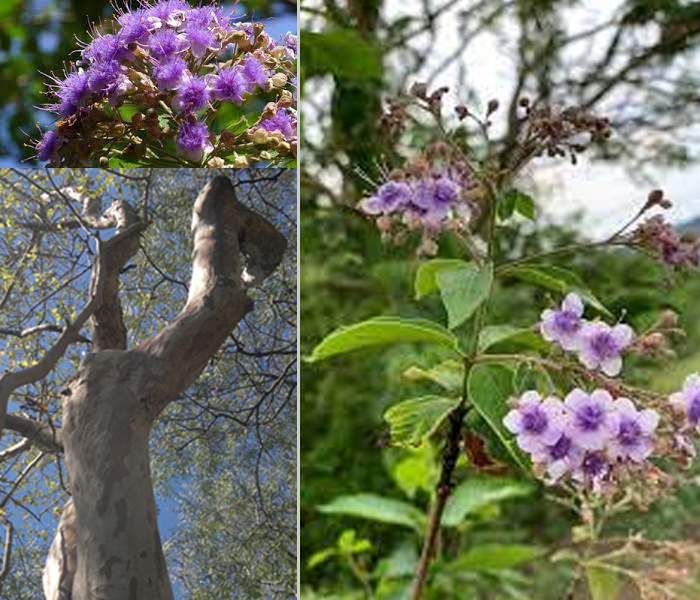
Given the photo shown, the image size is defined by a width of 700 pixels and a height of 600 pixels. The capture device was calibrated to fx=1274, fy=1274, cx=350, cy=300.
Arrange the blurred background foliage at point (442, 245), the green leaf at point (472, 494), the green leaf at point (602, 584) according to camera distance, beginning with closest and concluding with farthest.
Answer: the green leaf at point (602, 584) < the green leaf at point (472, 494) < the blurred background foliage at point (442, 245)

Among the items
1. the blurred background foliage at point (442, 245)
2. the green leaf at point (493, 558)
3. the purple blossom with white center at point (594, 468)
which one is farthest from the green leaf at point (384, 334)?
the blurred background foliage at point (442, 245)

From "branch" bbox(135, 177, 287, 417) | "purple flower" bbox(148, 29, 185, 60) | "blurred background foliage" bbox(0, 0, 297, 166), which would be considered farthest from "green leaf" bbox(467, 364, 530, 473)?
"blurred background foliage" bbox(0, 0, 297, 166)

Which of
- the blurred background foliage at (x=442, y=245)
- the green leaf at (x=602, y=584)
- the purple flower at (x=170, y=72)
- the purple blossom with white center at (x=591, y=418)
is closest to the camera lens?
the purple blossom with white center at (x=591, y=418)

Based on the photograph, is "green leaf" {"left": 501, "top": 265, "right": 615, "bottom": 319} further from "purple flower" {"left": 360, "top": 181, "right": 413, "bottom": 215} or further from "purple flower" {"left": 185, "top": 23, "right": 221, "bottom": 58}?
"purple flower" {"left": 185, "top": 23, "right": 221, "bottom": 58}

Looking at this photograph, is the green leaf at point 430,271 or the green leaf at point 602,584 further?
the green leaf at point 602,584

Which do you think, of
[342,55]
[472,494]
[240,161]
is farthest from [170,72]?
[472,494]

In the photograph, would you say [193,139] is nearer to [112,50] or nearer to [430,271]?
[112,50]

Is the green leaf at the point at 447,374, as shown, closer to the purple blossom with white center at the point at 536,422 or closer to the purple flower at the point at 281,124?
the purple blossom with white center at the point at 536,422

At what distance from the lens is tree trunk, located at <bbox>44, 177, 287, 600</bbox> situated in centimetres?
116

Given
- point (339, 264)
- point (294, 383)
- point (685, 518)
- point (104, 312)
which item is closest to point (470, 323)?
point (339, 264)

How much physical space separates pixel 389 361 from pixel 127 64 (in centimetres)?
84

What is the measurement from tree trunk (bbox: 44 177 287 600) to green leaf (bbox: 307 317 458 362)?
17cm

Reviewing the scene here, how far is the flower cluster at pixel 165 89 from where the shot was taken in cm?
111

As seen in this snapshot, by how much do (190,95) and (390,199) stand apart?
20 centimetres
